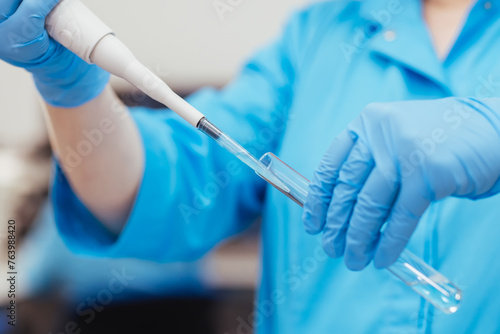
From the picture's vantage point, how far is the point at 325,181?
558 mm

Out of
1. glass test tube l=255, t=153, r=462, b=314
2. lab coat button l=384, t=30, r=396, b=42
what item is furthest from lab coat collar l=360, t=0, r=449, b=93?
glass test tube l=255, t=153, r=462, b=314

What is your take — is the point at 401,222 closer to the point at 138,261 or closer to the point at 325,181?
the point at 325,181

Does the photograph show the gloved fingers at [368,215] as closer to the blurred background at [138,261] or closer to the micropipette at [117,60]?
the micropipette at [117,60]

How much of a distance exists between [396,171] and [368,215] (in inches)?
2.3

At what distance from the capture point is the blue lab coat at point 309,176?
58cm

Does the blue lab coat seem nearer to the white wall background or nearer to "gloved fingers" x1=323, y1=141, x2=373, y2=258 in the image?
"gloved fingers" x1=323, y1=141, x2=373, y2=258

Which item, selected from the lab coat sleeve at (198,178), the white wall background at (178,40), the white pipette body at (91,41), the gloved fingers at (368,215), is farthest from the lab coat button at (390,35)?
the white wall background at (178,40)

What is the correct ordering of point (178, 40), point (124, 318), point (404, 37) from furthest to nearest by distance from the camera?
1. point (178, 40)
2. point (124, 318)
3. point (404, 37)

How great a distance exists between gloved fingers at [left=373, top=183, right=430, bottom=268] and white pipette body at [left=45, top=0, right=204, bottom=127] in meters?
0.30

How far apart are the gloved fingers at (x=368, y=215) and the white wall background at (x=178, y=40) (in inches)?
32.5

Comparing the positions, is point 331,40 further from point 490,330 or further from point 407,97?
point 490,330

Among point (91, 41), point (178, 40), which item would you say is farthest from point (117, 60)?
point (178, 40)

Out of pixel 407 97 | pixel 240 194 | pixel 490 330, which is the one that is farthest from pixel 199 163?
pixel 490 330

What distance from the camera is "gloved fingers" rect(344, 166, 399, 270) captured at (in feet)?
1.72
